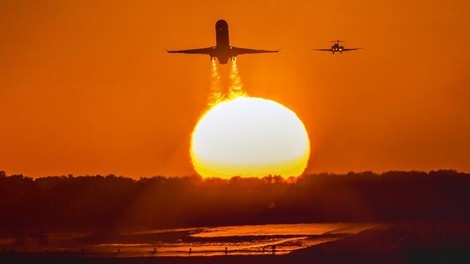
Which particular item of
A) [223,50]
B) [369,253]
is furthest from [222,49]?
[369,253]

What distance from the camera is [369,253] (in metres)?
118

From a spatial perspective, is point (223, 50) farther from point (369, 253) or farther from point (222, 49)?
point (369, 253)

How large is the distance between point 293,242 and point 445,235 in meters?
15.3

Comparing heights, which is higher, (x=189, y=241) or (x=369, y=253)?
(x=189, y=241)

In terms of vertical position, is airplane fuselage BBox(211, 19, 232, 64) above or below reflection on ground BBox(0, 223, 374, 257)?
above

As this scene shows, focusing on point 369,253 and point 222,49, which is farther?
point 222,49

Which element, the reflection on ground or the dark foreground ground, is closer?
the dark foreground ground

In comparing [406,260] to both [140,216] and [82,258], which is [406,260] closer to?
[82,258]

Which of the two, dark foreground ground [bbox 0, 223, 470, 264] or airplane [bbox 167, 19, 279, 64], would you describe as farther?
airplane [bbox 167, 19, 279, 64]

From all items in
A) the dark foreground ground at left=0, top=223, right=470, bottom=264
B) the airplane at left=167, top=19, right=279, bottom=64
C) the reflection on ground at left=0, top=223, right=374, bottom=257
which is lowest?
the dark foreground ground at left=0, top=223, right=470, bottom=264

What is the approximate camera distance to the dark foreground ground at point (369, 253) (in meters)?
115

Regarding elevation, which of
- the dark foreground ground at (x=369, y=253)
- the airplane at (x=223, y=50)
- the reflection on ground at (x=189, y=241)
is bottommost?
the dark foreground ground at (x=369, y=253)

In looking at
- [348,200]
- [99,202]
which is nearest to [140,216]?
[99,202]

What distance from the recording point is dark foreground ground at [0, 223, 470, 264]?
115m
